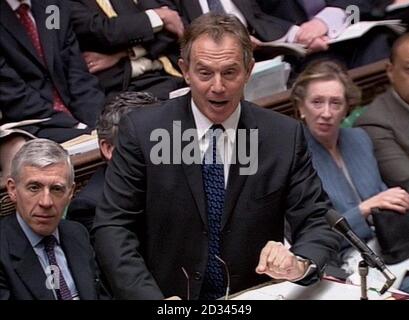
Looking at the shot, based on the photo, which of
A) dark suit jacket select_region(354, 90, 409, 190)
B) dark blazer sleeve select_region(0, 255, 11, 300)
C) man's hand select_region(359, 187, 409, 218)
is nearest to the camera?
dark blazer sleeve select_region(0, 255, 11, 300)

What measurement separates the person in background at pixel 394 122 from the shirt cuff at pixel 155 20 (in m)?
0.84

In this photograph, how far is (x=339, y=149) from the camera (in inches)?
156

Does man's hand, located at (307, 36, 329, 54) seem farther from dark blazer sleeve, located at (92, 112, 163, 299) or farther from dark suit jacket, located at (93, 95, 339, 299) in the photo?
dark blazer sleeve, located at (92, 112, 163, 299)

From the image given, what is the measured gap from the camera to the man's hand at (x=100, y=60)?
440 cm

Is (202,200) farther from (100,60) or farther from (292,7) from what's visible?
(292,7)

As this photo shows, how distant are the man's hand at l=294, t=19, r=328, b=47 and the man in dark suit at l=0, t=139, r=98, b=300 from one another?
1.70m

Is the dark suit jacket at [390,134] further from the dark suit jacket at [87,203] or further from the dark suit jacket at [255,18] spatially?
the dark suit jacket at [87,203]

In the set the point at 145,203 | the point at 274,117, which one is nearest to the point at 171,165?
the point at 145,203

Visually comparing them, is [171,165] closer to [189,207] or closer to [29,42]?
[189,207]

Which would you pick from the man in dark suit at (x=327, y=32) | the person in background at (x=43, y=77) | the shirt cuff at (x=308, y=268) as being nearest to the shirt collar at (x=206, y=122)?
the shirt cuff at (x=308, y=268)

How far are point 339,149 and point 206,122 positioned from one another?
39.6 inches

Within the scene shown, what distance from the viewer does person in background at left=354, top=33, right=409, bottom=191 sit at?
405 cm

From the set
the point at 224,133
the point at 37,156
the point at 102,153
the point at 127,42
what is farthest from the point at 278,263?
the point at 127,42

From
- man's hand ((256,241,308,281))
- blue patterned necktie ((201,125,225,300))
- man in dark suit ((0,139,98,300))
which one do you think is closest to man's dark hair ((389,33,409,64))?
blue patterned necktie ((201,125,225,300))
